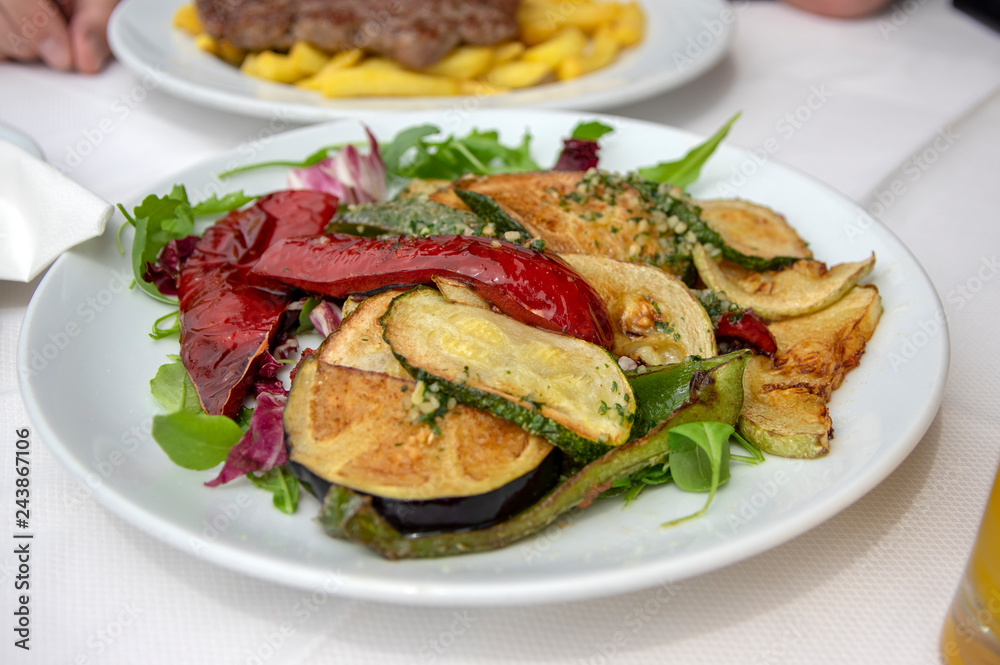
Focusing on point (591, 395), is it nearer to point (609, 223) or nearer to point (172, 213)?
point (609, 223)

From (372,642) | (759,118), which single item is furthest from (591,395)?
(759,118)

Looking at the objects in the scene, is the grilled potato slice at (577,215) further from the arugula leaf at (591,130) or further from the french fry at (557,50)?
the french fry at (557,50)

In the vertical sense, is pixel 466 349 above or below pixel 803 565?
above

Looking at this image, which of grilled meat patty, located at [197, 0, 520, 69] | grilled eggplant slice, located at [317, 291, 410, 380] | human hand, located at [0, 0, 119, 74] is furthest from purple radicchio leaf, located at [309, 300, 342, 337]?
human hand, located at [0, 0, 119, 74]

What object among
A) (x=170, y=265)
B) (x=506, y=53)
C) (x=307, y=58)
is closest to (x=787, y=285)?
(x=170, y=265)

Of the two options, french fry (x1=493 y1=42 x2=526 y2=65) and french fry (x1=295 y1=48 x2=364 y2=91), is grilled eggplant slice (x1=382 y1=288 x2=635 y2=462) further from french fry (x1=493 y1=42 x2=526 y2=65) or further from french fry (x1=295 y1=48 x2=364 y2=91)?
french fry (x1=493 y1=42 x2=526 y2=65)

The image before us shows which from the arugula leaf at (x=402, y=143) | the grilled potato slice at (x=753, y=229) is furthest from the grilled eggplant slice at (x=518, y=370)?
the arugula leaf at (x=402, y=143)
